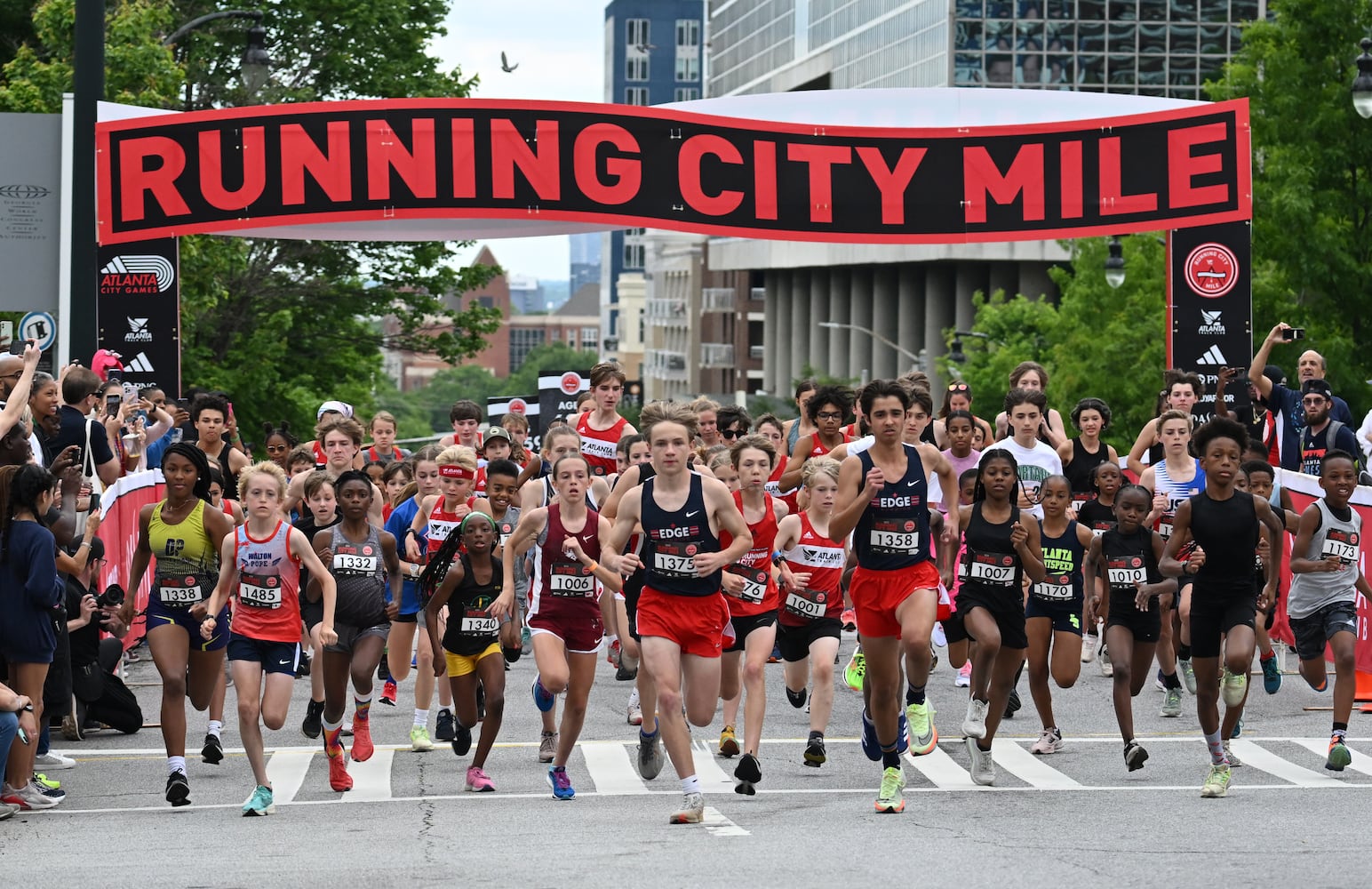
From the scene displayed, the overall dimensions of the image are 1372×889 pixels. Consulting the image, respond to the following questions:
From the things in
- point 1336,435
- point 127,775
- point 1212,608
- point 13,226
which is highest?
point 13,226

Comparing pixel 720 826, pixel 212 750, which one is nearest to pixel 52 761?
pixel 212 750

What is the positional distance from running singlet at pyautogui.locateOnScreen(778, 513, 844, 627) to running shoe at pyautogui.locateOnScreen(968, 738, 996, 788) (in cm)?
129

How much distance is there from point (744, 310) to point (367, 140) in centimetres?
11678

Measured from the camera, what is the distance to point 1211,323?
20.3 metres

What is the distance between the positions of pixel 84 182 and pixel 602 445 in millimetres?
6163

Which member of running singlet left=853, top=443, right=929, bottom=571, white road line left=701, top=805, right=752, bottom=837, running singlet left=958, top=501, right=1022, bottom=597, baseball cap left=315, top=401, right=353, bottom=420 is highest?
baseball cap left=315, top=401, right=353, bottom=420

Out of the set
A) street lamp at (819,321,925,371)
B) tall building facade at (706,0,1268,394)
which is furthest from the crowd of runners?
tall building facade at (706,0,1268,394)

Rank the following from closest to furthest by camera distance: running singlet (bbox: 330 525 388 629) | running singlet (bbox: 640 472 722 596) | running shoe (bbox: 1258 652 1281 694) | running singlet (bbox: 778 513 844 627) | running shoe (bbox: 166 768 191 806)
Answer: running singlet (bbox: 640 472 722 596) → running shoe (bbox: 166 768 191 806) → running singlet (bbox: 330 525 388 629) → running singlet (bbox: 778 513 844 627) → running shoe (bbox: 1258 652 1281 694)

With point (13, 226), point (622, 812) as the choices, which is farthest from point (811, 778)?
point (13, 226)

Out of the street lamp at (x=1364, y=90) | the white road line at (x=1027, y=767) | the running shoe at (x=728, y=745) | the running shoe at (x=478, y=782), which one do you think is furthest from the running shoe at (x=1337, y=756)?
the street lamp at (x=1364, y=90)

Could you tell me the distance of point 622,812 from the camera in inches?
428

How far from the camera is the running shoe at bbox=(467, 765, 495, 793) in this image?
11.6 meters

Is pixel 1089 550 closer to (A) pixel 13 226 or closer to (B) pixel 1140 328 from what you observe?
(A) pixel 13 226

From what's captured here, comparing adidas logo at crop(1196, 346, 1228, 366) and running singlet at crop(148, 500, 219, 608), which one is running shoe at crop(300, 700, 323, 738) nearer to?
running singlet at crop(148, 500, 219, 608)
